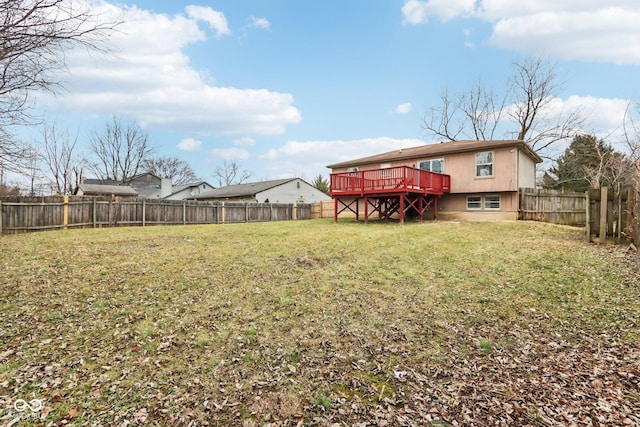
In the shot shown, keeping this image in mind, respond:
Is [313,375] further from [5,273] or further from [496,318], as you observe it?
[5,273]

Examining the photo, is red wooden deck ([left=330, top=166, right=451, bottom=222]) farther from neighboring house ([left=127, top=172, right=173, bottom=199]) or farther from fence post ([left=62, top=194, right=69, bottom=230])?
neighboring house ([left=127, top=172, right=173, bottom=199])

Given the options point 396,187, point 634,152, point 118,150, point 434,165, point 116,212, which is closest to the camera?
point 634,152

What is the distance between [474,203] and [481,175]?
1.61 metres

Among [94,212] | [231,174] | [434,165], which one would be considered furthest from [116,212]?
[231,174]

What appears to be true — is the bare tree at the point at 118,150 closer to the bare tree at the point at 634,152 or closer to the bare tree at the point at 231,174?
the bare tree at the point at 231,174

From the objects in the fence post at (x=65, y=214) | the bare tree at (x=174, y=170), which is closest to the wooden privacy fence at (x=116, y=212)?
the fence post at (x=65, y=214)

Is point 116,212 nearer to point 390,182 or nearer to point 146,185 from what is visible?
point 390,182

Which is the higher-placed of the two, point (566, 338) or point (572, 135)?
point (572, 135)

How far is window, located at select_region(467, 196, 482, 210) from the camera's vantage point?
17.1m

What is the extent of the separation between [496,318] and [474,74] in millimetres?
30964

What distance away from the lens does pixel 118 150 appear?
41.8 meters

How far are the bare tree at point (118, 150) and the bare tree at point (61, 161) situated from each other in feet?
13.7

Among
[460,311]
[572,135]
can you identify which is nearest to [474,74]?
[572,135]

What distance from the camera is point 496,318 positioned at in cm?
514
